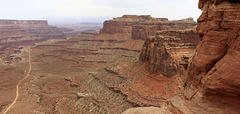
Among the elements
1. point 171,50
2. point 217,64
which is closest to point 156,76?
point 171,50

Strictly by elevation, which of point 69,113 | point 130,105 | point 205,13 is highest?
point 205,13

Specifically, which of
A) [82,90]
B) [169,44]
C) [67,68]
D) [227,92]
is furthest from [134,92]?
[67,68]

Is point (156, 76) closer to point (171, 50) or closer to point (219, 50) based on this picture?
point (171, 50)

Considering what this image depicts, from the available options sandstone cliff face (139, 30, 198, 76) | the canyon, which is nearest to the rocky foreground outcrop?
the canyon

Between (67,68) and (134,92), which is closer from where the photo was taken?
(134,92)

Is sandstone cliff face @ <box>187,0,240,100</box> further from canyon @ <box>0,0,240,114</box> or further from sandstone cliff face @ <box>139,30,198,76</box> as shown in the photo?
sandstone cliff face @ <box>139,30,198,76</box>

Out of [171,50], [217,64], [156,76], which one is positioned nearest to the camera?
[217,64]

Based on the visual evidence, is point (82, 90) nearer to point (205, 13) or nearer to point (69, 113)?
point (69, 113)

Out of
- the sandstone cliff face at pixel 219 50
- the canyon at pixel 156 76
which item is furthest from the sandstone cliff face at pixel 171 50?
the sandstone cliff face at pixel 219 50
